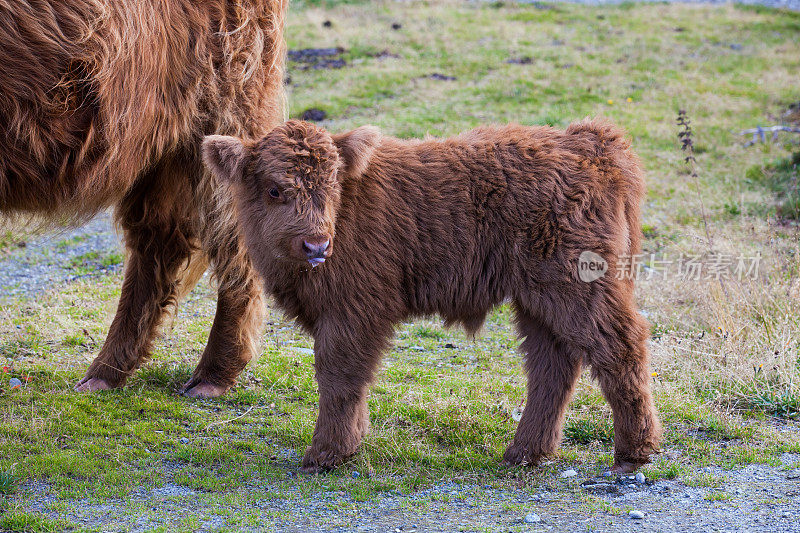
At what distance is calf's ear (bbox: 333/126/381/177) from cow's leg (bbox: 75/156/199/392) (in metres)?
1.83

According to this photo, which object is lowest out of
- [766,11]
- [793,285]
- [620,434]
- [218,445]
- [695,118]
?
[218,445]

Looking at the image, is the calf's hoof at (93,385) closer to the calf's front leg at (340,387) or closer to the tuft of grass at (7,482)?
the tuft of grass at (7,482)

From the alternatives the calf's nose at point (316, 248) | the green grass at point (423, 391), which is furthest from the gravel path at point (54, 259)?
the calf's nose at point (316, 248)

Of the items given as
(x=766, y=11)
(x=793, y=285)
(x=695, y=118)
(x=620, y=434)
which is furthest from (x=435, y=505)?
(x=766, y=11)

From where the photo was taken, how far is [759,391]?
617 centimetres

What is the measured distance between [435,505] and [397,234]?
1.59 meters

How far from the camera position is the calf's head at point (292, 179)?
454 centimetres

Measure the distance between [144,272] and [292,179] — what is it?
2.37 meters

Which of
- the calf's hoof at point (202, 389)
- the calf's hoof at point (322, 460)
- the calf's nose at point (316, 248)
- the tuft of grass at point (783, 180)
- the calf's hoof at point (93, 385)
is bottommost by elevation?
the calf's hoof at point (93, 385)

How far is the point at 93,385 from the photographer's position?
20.5 feet

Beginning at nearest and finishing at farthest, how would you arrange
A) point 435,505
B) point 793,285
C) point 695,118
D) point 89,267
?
point 435,505 < point 793,285 < point 89,267 < point 695,118

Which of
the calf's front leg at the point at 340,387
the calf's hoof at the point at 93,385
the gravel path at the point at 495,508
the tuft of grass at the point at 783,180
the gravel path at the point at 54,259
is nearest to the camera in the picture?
the gravel path at the point at 495,508

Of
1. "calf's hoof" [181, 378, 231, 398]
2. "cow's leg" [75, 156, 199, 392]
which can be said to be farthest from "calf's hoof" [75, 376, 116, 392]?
Answer: "calf's hoof" [181, 378, 231, 398]

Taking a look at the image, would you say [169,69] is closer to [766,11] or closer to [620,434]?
[620,434]
